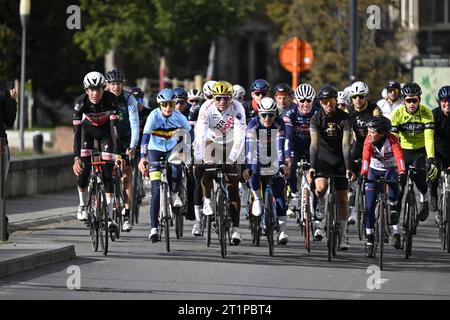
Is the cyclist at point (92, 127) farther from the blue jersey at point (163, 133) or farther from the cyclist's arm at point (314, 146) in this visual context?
the cyclist's arm at point (314, 146)

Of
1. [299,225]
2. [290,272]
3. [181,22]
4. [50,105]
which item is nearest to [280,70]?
[50,105]

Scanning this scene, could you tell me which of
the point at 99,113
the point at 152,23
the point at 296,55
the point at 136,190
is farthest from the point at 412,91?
the point at 152,23

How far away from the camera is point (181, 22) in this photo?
158 ft

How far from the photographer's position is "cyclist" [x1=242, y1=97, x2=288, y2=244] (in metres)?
17.0

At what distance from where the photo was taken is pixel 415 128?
17.9m

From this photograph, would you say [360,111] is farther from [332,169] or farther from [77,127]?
[77,127]

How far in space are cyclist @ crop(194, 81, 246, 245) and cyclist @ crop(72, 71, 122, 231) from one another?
98 cm

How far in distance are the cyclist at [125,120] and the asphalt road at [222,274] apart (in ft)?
1.78

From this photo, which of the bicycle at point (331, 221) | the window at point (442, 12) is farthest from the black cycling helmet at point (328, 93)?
the window at point (442, 12)

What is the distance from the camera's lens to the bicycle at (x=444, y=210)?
56.3 ft

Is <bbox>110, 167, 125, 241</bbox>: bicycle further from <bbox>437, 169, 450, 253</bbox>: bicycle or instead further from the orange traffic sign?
the orange traffic sign

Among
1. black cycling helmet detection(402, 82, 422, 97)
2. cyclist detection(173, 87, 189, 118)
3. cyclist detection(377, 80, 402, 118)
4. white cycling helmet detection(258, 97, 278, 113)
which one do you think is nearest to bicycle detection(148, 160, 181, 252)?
white cycling helmet detection(258, 97, 278, 113)
